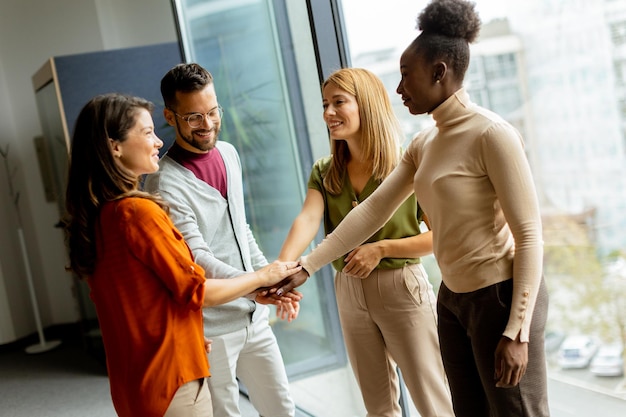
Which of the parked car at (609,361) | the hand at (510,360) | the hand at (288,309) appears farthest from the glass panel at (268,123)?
the hand at (510,360)

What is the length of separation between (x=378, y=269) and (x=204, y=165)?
0.63m

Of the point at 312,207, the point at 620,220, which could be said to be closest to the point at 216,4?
the point at 312,207

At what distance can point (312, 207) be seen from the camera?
231cm

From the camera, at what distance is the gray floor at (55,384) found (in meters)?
4.52

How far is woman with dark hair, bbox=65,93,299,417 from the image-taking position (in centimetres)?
169

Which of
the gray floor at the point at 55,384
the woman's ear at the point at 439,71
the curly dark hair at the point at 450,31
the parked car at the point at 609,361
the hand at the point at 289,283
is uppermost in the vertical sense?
the curly dark hair at the point at 450,31

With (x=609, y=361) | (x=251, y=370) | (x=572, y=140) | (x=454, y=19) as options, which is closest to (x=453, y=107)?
(x=454, y=19)

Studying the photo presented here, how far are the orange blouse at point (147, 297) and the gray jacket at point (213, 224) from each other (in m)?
0.43

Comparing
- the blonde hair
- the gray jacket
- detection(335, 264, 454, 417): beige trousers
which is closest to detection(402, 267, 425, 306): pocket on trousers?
detection(335, 264, 454, 417): beige trousers

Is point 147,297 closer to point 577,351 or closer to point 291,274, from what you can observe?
point 291,274

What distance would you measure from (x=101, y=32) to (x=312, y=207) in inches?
171

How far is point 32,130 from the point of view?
6.61 m

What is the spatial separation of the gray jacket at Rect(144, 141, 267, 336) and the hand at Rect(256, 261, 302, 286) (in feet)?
0.25

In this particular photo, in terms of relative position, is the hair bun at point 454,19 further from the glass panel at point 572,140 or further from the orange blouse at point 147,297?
the orange blouse at point 147,297
